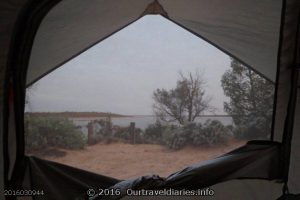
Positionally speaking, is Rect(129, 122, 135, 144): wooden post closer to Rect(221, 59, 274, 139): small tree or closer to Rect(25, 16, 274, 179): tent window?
Rect(25, 16, 274, 179): tent window

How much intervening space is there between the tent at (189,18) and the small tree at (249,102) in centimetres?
4

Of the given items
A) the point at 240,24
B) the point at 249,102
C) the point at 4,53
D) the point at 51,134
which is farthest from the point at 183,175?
the point at 4,53

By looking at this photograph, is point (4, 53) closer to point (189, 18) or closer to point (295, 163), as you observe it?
point (189, 18)

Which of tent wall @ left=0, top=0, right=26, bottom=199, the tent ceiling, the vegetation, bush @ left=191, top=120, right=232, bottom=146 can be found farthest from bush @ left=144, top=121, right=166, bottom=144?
tent wall @ left=0, top=0, right=26, bottom=199

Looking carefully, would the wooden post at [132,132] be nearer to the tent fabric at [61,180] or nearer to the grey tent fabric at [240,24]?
the tent fabric at [61,180]

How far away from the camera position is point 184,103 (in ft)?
6.23

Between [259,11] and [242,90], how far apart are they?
37cm

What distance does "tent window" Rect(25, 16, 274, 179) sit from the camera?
1.81 metres

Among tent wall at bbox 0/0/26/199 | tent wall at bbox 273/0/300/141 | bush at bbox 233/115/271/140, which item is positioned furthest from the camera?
bush at bbox 233/115/271/140

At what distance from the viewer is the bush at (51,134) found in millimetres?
1740

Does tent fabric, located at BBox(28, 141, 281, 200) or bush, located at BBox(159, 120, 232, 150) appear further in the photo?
bush, located at BBox(159, 120, 232, 150)

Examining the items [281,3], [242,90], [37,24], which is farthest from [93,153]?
[281,3]

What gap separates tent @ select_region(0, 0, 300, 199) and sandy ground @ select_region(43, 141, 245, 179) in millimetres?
73

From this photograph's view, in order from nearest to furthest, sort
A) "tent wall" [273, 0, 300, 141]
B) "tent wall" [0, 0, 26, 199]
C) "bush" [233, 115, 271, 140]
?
"tent wall" [0, 0, 26, 199]
"tent wall" [273, 0, 300, 141]
"bush" [233, 115, 271, 140]
